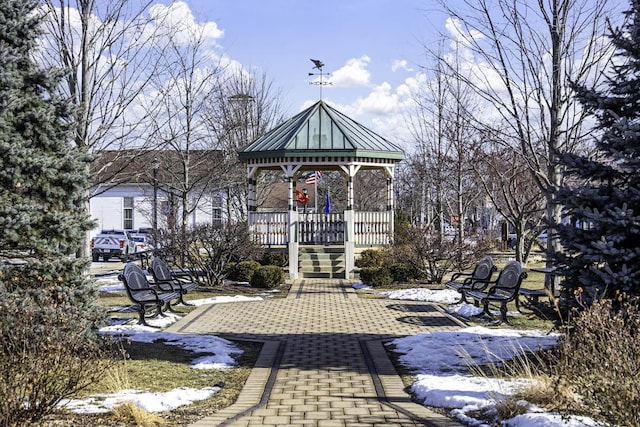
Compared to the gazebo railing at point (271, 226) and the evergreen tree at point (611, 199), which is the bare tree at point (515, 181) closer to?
the gazebo railing at point (271, 226)

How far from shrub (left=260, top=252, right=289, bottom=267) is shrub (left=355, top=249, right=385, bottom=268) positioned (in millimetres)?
2190

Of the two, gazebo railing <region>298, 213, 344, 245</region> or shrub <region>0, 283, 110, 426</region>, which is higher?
gazebo railing <region>298, 213, 344, 245</region>

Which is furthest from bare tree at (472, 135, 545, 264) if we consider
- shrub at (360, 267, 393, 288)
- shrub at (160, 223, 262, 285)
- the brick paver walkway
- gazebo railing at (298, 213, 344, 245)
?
shrub at (160, 223, 262, 285)

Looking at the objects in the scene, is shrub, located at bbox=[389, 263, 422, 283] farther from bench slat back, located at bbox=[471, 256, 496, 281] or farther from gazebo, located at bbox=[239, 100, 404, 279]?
bench slat back, located at bbox=[471, 256, 496, 281]

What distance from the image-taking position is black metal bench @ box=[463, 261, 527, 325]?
12.0m

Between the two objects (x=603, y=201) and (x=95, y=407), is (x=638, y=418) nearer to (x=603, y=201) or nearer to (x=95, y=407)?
(x=603, y=201)

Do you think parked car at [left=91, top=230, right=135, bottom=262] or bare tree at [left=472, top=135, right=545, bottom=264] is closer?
bare tree at [left=472, top=135, right=545, bottom=264]

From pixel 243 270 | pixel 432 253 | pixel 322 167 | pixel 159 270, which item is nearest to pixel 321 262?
pixel 322 167

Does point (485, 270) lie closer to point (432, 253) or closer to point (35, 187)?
point (432, 253)

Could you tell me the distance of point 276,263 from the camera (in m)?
21.8

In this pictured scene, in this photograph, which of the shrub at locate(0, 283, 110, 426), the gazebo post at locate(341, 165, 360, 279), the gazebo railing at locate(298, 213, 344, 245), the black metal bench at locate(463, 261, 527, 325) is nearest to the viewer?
the shrub at locate(0, 283, 110, 426)

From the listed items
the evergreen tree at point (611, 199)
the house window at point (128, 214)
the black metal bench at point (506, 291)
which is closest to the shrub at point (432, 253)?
the black metal bench at point (506, 291)

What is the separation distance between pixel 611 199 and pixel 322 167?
617 inches

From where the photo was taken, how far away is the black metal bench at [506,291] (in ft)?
39.3
